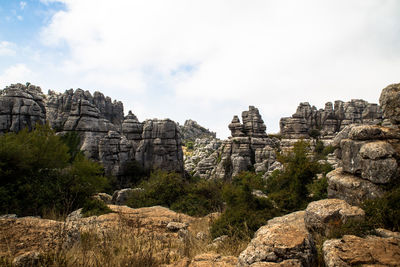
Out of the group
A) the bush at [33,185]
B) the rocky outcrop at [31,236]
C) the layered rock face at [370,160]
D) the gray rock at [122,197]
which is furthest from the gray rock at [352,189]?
the gray rock at [122,197]

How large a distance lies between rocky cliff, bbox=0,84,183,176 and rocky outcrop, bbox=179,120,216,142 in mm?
58544

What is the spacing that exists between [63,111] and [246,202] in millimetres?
57149

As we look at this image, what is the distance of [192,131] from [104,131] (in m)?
72.2

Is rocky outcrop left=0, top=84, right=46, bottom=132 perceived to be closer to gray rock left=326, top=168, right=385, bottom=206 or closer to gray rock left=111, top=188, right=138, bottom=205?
gray rock left=111, top=188, right=138, bottom=205

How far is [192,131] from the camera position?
11362 centimetres

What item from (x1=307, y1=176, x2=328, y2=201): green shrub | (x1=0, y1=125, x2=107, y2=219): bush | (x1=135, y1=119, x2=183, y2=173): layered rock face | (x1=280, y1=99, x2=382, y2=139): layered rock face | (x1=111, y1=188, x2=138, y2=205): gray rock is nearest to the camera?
(x1=0, y1=125, x2=107, y2=219): bush

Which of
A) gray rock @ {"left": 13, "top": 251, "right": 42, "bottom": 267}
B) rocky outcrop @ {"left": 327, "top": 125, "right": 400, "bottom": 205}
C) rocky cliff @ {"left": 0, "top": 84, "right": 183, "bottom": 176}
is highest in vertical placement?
rocky cliff @ {"left": 0, "top": 84, "right": 183, "bottom": 176}

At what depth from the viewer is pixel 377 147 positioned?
389 inches

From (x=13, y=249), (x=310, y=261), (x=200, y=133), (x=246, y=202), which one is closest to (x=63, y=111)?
(x=246, y=202)

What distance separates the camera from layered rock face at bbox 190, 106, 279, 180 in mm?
47875

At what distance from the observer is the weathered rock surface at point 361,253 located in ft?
11.2

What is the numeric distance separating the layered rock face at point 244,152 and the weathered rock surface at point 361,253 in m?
41.2

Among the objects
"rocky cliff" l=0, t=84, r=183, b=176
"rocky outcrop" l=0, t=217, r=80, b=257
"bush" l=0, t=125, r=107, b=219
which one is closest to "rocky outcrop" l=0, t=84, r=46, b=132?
"rocky cliff" l=0, t=84, r=183, b=176

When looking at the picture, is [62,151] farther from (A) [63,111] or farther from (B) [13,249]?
(A) [63,111]
